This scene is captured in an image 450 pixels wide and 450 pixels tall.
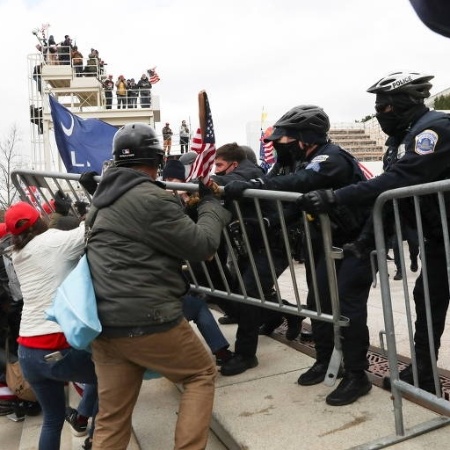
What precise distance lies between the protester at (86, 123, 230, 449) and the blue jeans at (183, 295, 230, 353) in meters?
1.57

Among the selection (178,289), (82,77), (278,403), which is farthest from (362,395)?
(82,77)

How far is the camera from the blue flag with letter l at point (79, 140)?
6480mm

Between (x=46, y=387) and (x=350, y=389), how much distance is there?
75.8 inches

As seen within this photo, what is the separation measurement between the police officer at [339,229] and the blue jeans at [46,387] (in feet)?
5.00

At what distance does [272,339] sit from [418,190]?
2978 mm

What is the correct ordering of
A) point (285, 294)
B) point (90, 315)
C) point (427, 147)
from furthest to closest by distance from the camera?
point (285, 294) < point (427, 147) < point (90, 315)

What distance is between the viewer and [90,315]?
2430 millimetres

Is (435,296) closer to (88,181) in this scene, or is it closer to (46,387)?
(46,387)

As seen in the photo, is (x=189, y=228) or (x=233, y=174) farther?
(x=233, y=174)

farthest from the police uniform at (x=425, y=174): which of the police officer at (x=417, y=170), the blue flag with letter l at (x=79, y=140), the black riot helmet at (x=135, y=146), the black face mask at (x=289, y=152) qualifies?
the blue flag with letter l at (x=79, y=140)

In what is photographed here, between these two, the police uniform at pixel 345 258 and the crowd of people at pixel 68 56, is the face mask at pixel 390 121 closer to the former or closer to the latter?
the police uniform at pixel 345 258

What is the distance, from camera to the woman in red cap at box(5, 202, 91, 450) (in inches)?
127

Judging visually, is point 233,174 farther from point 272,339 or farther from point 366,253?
point 272,339

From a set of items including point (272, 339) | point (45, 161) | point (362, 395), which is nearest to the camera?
point (362, 395)
